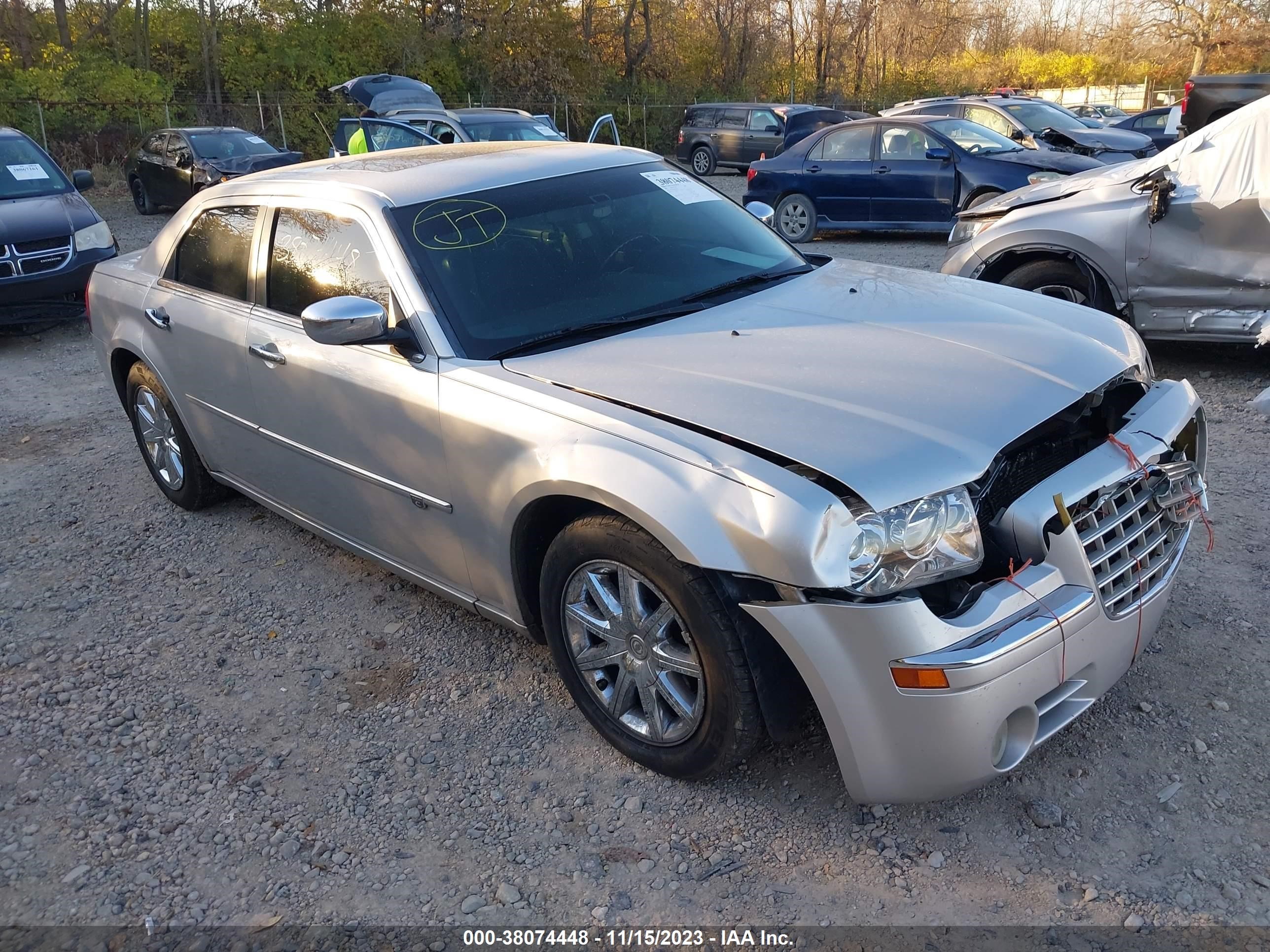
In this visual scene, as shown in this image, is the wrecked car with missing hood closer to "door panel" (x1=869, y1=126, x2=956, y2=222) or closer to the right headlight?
the right headlight

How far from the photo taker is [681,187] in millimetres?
4191

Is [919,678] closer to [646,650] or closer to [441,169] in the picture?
[646,650]

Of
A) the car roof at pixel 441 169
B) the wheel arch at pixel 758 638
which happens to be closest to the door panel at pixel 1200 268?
the car roof at pixel 441 169

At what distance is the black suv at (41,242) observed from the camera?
8.84 meters

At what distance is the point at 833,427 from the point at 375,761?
5.85 ft

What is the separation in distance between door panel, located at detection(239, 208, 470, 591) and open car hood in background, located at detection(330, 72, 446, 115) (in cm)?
1213

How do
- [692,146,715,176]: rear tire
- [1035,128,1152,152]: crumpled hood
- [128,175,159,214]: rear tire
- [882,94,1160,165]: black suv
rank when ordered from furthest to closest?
[692,146,715,176]: rear tire, [128,175,159,214]: rear tire, [1035,128,1152,152]: crumpled hood, [882,94,1160,165]: black suv

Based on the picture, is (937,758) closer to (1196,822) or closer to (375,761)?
(1196,822)

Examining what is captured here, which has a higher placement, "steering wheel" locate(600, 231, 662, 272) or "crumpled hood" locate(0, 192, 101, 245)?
"steering wheel" locate(600, 231, 662, 272)

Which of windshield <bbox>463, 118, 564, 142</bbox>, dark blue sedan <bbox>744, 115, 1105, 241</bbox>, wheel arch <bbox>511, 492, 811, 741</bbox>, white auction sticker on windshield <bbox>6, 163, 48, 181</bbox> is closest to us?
wheel arch <bbox>511, 492, 811, 741</bbox>

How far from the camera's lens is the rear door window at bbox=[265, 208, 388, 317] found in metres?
3.54

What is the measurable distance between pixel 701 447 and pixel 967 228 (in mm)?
5275

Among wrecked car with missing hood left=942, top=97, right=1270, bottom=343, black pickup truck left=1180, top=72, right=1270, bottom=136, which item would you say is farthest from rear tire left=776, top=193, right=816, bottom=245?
wrecked car with missing hood left=942, top=97, right=1270, bottom=343

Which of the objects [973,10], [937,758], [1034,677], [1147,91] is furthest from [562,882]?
[973,10]
